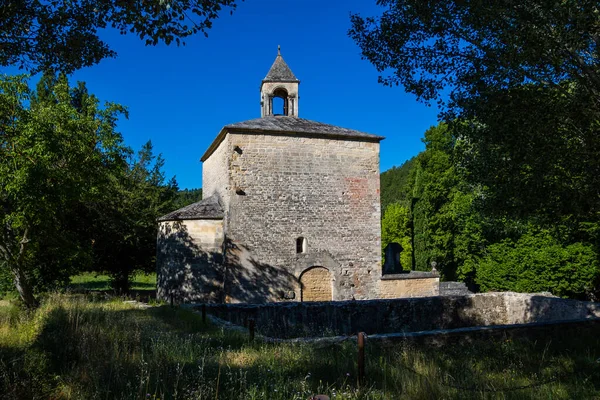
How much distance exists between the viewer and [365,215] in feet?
54.9

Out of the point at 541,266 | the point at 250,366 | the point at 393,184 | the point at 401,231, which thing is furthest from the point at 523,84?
the point at 393,184

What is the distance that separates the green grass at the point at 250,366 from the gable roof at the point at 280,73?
41.7ft

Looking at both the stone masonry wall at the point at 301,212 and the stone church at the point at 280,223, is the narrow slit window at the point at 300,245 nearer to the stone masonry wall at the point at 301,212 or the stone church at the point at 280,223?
the stone church at the point at 280,223

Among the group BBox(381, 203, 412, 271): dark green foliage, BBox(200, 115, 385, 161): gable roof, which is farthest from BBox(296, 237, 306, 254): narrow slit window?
BBox(381, 203, 412, 271): dark green foliage

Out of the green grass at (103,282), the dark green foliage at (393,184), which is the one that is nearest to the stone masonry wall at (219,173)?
the green grass at (103,282)

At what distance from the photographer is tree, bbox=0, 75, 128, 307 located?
9.30 m

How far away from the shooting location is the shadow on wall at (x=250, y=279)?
48.7 ft

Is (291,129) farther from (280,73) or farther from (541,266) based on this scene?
(541,266)

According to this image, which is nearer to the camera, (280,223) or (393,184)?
(280,223)

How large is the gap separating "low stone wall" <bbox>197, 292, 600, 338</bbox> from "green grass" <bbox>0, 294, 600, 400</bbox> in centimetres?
315

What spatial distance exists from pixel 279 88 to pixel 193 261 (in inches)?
323

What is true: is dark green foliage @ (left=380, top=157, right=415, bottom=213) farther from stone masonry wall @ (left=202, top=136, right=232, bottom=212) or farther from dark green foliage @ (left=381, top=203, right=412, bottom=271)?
stone masonry wall @ (left=202, top=136, right=232, bottom=212)

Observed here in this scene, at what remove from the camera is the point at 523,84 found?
675 cm

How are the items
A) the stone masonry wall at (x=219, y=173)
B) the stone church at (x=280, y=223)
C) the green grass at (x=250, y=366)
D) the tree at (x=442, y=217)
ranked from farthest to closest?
the tree at (x=442, y=217)
the stone masonry wall at (x=219, y=173)
the stone church at (x=280, y=223)
the green grass at (x=250, y=366)
